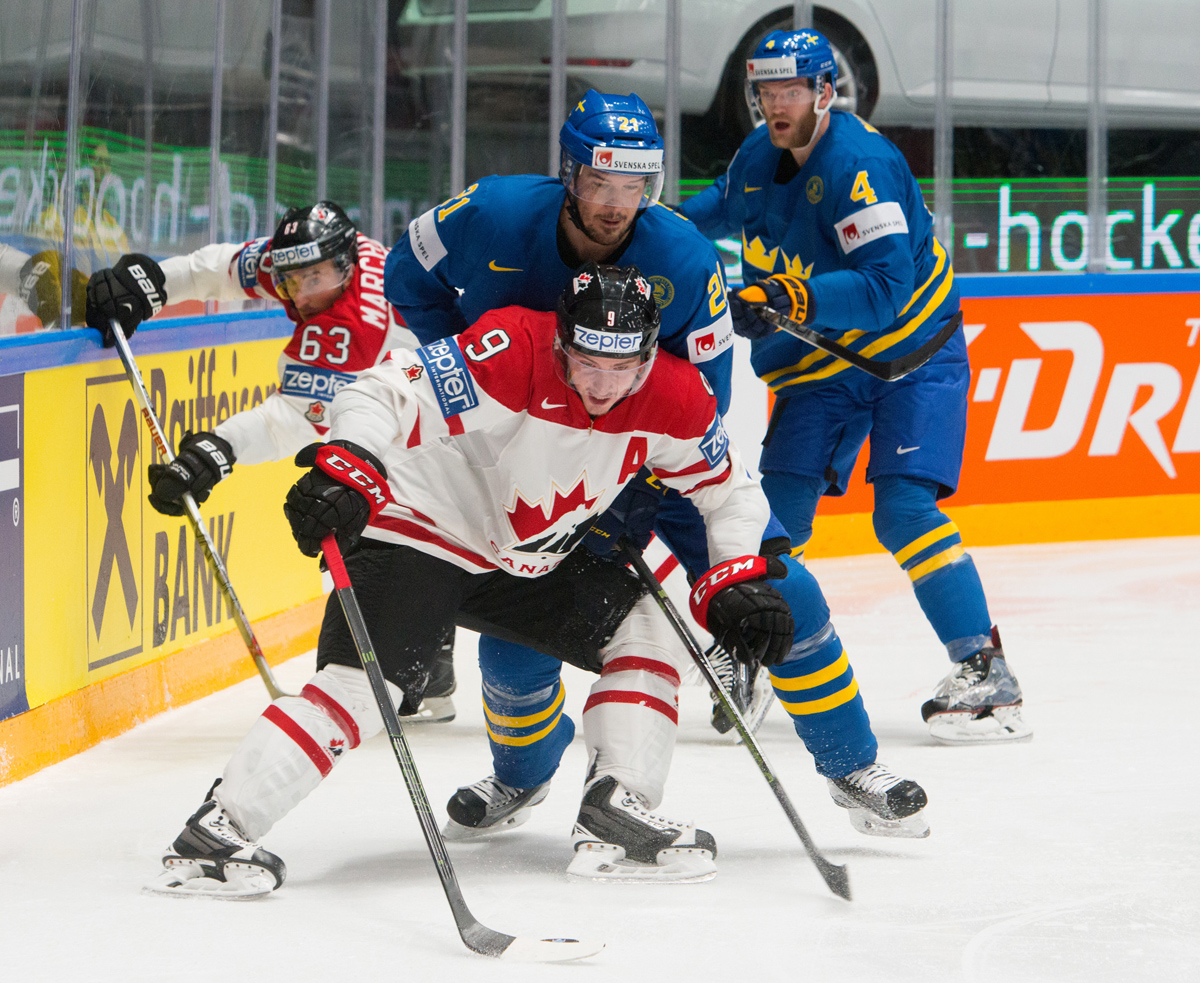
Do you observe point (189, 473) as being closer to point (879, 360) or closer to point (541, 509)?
point (541, 509)

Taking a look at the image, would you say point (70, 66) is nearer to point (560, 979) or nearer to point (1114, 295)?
point (560, 979)

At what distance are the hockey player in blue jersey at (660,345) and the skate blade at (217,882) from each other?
0.50 metres

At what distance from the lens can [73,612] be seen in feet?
11.4

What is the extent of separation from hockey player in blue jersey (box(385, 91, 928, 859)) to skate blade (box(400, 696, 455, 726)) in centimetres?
92

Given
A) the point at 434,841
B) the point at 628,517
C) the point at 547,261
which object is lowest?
the point at 434,841

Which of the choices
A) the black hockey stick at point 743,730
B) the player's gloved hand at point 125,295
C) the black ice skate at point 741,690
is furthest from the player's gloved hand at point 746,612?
the player's gloved hand at point 125,295

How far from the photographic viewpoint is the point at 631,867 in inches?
103

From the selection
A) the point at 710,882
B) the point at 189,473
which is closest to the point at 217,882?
the point at 710,882

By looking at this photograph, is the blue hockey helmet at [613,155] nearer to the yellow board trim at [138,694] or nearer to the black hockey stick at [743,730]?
the black hockey stick at [743,730]

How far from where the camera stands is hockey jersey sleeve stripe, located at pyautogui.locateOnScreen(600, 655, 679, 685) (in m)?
2.69

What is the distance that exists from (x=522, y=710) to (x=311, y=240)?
4.50 feet

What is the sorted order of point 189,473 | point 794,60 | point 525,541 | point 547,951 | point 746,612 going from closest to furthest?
point 547,951, point 746,612, point 525,541, point 189,473, point 794,60

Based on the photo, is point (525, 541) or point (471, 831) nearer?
point (525, 541)

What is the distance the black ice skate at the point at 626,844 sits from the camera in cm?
261
